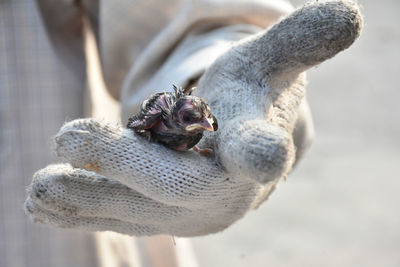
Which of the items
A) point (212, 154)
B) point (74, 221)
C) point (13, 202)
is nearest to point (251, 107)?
point (212, 154)

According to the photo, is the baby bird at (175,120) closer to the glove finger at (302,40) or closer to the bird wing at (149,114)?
the bird wing at (149,114)

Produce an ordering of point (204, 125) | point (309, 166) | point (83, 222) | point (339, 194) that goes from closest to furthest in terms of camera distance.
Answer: point (204, 125) < point (83, 222) < point (339, 194) < point (309, 166)

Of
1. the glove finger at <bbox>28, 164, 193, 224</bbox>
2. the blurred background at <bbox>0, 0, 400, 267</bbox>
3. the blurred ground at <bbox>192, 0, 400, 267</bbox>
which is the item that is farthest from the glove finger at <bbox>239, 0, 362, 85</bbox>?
the blurred ground at <bbox>192, 0, 400, 267</bbox>

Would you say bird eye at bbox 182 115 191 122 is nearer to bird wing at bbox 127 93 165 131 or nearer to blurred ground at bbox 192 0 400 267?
bird wing at bbox 127 93 165 131

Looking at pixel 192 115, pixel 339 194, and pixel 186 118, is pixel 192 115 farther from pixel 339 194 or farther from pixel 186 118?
pixel 339 194

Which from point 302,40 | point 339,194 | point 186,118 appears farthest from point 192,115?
point 339,194
